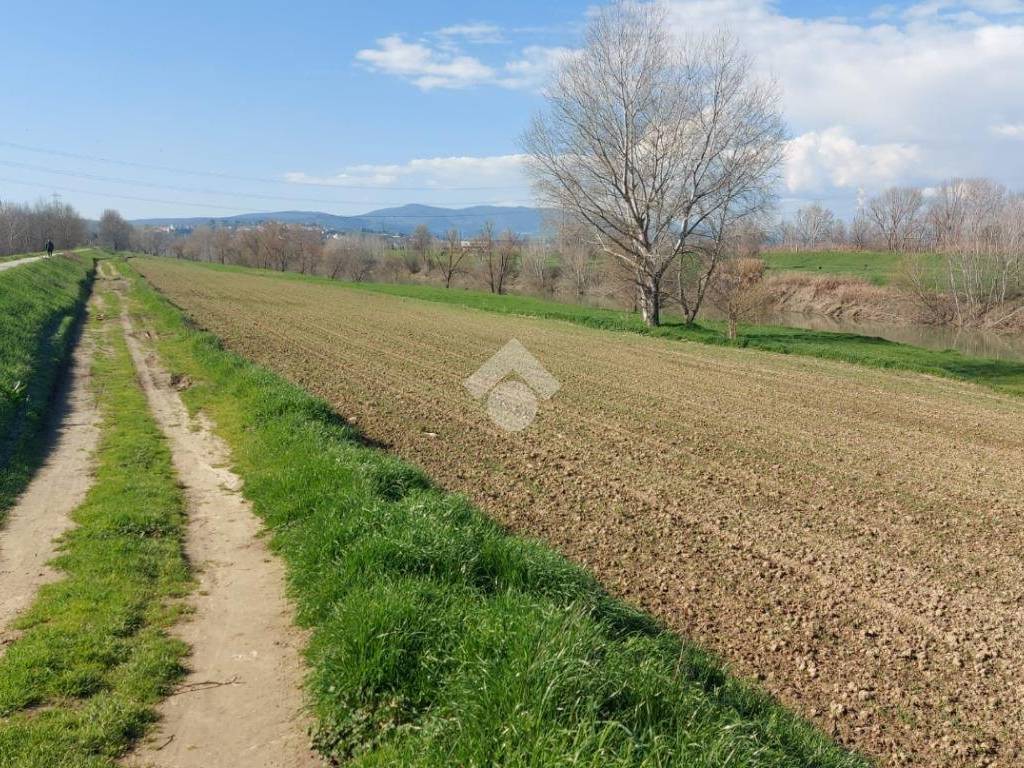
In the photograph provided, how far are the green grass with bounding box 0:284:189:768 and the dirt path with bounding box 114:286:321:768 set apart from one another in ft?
0.49

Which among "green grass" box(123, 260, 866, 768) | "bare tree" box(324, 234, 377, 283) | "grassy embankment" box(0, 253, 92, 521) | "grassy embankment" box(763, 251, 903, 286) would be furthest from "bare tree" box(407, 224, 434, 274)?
"green grass" box(123, 260, 866, 768)

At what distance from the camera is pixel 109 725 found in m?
3.81

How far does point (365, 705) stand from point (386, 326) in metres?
23.5

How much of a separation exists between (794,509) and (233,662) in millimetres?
6055

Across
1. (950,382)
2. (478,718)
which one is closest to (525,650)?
(478,718)

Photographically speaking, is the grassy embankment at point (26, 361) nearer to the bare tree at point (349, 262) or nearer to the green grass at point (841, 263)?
the green grass at point (841, 263)

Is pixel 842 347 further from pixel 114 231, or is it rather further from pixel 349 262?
pixel 114 231

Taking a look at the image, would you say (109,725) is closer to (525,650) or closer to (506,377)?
(525,650)

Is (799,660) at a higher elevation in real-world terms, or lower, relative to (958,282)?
lower

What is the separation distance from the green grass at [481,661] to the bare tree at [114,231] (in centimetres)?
16493

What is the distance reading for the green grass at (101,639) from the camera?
371cm

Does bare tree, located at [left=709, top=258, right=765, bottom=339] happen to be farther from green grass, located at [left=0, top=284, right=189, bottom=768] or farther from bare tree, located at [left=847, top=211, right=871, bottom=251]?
bare tree, located at [left=847, top=211, right=871, bottom=251]

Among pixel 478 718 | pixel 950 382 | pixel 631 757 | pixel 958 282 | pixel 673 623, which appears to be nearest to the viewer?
pixel 631 757

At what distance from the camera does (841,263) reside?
70.6 meters
